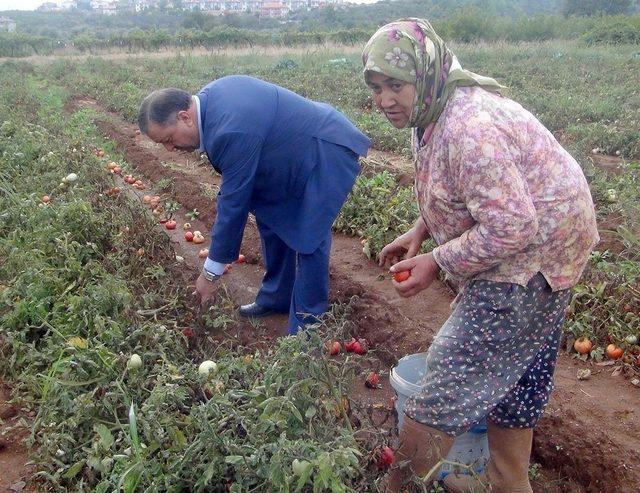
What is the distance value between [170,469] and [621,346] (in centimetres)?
244

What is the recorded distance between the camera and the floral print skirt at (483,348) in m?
1.89

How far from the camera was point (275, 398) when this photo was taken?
6.41ft

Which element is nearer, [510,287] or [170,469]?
[510,287]

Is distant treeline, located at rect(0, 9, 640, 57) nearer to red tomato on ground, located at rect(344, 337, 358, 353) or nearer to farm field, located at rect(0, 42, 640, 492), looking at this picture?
farm field, located at rect(0, 42, 640, 492)

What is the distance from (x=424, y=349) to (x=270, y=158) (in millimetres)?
1285

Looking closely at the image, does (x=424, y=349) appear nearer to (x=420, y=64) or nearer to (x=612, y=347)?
(x=612, y=347)

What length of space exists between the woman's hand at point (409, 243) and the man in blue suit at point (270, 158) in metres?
0.48

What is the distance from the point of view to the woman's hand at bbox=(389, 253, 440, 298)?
77.0 inches

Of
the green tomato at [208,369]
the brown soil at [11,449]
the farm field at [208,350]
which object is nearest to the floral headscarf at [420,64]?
the farm field at [208,350]

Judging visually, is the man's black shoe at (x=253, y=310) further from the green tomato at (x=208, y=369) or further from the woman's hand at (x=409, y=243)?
the woman's hand at (x=409, y=243)

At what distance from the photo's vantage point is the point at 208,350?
315 centimetres

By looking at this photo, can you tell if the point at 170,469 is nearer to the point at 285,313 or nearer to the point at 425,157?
the point at 425,157

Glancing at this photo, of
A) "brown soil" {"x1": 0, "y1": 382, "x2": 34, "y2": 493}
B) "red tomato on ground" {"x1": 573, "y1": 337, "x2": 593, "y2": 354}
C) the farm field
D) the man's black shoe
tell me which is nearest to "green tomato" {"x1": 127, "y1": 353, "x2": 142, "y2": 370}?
the farm field

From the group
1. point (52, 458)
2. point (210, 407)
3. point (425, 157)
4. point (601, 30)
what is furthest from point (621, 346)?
point (601, 30)
